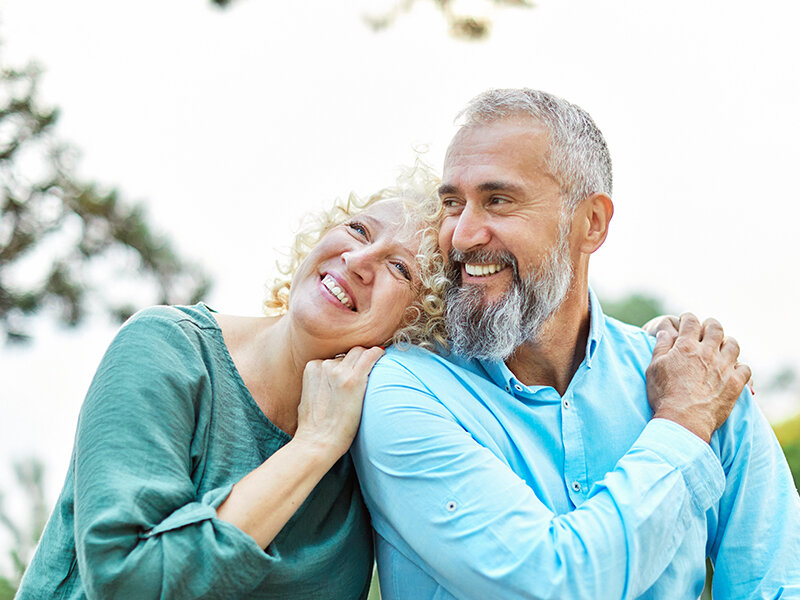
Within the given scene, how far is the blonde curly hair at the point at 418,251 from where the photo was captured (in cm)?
217

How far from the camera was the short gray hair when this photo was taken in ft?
7.30

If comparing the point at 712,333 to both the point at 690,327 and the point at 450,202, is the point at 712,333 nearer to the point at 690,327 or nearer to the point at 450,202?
the point at 690,327

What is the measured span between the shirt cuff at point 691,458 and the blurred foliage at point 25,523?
11.0 feet

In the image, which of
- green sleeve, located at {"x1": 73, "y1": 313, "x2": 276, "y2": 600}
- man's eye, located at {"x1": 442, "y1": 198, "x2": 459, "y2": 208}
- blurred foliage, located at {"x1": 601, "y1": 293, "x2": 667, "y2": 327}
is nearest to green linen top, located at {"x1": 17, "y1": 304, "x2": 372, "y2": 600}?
green sleeve, located at {"x1": 73, "y1": 313, "x2": 276, "y2": 600}

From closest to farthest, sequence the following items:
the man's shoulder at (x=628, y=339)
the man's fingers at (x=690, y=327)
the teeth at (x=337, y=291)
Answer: the teeth at (x=337, y=291)
the man's fingers at (x=690, y=327)
the man's shoulder at (x=628, y=339)

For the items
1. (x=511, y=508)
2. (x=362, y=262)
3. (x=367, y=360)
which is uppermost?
(x=362, y=262)

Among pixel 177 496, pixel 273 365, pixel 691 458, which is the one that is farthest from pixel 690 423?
pixel 177 496

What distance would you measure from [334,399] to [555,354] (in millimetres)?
711

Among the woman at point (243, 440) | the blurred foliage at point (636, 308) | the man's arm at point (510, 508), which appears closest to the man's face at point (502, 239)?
the woman at point (243, 440)

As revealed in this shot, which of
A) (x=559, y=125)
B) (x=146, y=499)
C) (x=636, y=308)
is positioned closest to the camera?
(x=146, y=499)

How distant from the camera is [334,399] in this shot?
1.91 metres

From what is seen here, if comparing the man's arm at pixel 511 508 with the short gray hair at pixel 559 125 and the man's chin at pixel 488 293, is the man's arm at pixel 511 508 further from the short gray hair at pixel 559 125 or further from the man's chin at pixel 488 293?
the short gray hair at pixel 559 125

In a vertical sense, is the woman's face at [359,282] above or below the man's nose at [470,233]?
below

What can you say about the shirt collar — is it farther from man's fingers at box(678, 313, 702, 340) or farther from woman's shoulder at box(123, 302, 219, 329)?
woman's shoulder at box(123, 302, 219, 329)
